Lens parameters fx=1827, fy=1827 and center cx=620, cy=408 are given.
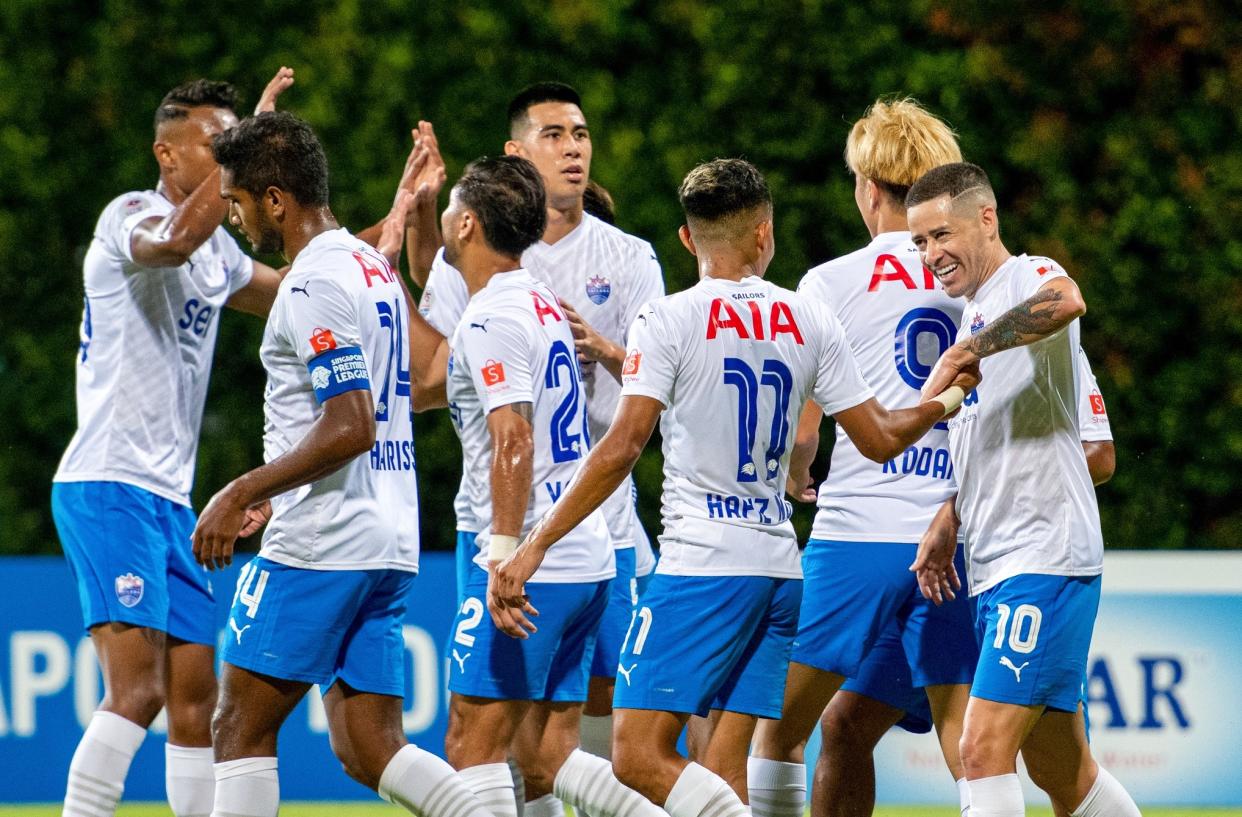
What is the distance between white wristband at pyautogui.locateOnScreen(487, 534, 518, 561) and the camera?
5.00m

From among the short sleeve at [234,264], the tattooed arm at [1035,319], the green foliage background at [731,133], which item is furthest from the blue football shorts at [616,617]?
the green foliage background at [731,133]

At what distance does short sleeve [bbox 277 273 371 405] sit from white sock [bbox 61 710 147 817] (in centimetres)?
166

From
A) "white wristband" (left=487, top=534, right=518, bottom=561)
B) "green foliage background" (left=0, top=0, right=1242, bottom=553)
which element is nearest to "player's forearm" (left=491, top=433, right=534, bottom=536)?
"white wristband" (left=487, top=534, right=518, bottom=561)

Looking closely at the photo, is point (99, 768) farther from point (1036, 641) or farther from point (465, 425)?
point (1036, 641)

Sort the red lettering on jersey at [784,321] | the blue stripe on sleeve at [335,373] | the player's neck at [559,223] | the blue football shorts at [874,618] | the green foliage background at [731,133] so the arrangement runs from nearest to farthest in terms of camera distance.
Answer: the blue stripe on sleeve at [335,373] < the red lettering on jersey at [784,321] < the blue football shorts at [874,618] < the player's neck at [559,223] < the green foliage background at [731,133]

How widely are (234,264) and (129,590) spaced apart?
1.32 metres

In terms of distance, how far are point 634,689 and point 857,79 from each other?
726 centimetres

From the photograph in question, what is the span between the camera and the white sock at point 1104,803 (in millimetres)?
5215

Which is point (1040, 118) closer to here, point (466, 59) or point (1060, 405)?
point (466, 59)

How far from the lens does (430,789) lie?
491 cm

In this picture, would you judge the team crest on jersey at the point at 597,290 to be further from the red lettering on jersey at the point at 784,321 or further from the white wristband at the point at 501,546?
the white wristband at the point at 501,546

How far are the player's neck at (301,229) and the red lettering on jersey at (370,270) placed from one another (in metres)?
0.14

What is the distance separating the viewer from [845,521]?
18.7ft

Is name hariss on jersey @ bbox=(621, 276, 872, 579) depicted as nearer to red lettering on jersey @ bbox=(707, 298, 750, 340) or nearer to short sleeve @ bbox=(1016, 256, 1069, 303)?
red lettering on jersey @ bbox=(707, 298, 750, 340)
